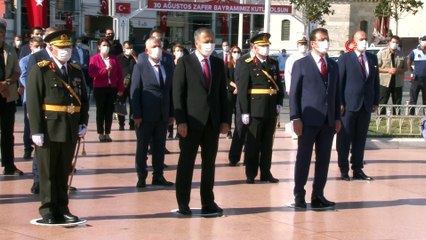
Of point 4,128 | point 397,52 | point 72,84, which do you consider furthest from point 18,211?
point 397,52

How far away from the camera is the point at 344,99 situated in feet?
40.6

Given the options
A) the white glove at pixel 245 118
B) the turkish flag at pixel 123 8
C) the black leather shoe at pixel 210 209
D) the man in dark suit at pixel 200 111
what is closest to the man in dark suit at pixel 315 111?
the man in dark suit at pixel 200 111

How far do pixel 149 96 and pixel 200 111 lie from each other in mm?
2046

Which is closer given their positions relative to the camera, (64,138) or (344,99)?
(64,138)

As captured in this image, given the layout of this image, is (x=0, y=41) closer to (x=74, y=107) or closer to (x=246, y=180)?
(x=74, y=107)

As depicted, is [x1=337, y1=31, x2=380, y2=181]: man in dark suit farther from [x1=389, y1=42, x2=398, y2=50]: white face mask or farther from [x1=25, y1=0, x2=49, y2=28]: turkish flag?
[x1=25, y1=0, x2=49, y2=28]: turkish flag

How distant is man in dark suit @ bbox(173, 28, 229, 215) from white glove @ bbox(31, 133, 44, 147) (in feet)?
5.02

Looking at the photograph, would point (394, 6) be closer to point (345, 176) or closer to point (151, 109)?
point (345, 176)

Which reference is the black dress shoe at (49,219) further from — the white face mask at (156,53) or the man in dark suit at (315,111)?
the white face mask at (156,53)

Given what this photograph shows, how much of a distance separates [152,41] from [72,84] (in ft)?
8.79

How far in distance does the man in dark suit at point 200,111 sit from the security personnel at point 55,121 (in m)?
1.18

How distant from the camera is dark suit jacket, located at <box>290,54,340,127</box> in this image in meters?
10.1

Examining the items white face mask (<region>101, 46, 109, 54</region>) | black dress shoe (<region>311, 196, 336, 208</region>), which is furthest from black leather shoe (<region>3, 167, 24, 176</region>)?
white face mask (<region>101, 46, 109, 54</region>)

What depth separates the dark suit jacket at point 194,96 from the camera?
9.51 metres
